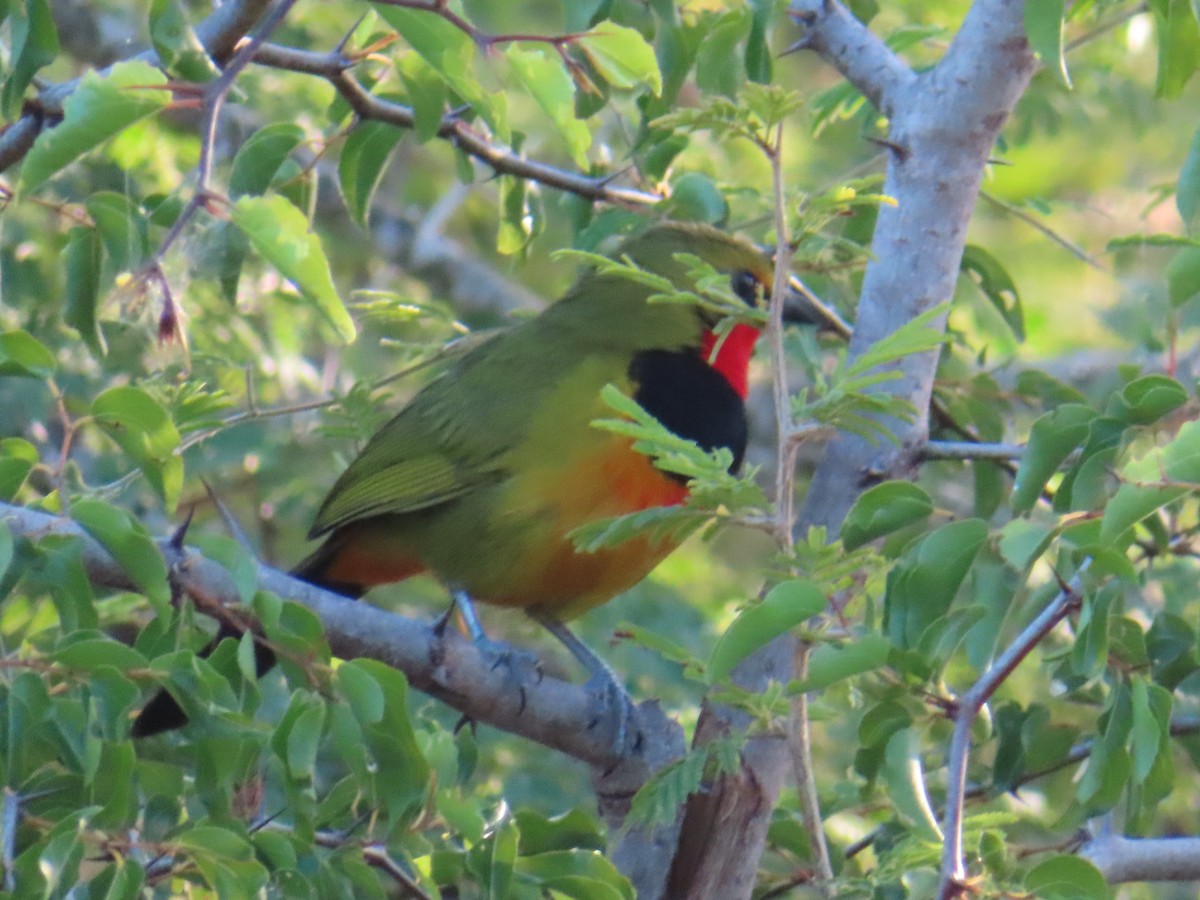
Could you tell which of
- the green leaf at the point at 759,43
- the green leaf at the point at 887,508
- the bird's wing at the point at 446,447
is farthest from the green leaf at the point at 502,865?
the bird's wing at the point at 446,447

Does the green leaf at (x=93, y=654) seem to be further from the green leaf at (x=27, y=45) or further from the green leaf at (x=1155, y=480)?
the green leaf at (x=1155, y=480)

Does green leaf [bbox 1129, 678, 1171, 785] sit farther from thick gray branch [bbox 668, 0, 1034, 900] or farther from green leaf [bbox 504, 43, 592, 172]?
green leaf [bbox 504, 43, 592, 172]

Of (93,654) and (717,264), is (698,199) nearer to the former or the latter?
(717,264)

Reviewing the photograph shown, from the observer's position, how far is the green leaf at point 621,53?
214cm

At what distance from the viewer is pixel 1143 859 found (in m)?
2.76

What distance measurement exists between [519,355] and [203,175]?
229cm

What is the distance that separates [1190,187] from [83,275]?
5.18 feet

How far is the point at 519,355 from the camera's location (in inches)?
169

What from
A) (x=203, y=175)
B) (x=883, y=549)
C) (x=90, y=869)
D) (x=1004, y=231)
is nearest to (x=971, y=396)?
(x=883, y=549)

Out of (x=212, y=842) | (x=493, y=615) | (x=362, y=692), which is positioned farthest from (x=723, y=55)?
(x=493, y=615)

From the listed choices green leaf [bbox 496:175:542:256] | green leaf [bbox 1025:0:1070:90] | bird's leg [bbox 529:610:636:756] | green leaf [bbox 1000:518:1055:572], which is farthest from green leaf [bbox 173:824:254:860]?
green leaf [bbox 496:175:542:256]

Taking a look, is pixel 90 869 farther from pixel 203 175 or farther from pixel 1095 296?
pixel 1095 296

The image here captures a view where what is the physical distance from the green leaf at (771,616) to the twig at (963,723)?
0.27 meters

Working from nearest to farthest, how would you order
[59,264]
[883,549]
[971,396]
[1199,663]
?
[883,549] < [1199,663] < [971,396] < [59,264]
